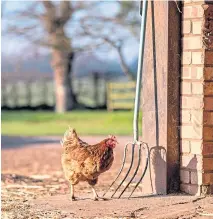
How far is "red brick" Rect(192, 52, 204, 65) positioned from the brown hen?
1125 mm

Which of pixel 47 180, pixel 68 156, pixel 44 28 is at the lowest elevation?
pixel 47 180

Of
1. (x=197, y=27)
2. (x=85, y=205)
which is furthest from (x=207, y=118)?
(x=85, y=205)

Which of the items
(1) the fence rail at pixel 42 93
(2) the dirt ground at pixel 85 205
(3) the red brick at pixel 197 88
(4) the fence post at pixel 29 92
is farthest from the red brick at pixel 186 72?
(4) the fence post at pixel 29 92

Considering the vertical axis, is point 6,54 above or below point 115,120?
above

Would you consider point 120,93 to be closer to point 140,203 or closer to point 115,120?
point 115,120

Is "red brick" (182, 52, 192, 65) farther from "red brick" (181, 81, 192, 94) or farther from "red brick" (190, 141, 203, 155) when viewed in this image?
"red brick" (190, 141, 203, 155)

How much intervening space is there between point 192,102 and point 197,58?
443mm

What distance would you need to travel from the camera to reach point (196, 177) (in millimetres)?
7207

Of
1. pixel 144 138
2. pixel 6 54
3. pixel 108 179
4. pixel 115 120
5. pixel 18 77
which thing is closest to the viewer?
pixel 144 138

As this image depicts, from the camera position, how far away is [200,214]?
6426 mm

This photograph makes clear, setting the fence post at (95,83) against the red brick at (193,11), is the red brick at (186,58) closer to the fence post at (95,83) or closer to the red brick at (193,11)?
the red brick at (193,11)

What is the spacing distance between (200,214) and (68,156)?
5.06 feet

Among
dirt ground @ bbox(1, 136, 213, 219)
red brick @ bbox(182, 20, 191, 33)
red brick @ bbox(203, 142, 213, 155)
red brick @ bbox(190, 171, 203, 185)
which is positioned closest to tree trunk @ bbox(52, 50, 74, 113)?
dirt ground @ bbox(1, 136, 213, 219)

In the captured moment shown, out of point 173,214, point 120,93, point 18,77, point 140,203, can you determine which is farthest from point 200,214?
point 18,77
